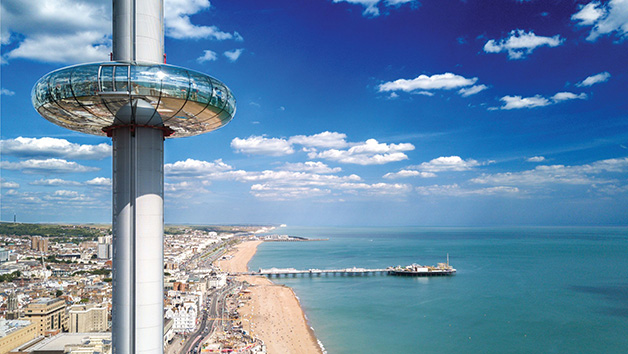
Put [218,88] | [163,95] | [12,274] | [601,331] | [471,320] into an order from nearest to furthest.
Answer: [163,95], [218,88], [601,331], [471,320], [12,274]

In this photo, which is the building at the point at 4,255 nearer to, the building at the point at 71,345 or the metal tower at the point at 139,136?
the building at the point at 71,345

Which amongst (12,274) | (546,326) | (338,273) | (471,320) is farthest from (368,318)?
(12,274)

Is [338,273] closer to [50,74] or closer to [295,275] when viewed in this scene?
[295,275]

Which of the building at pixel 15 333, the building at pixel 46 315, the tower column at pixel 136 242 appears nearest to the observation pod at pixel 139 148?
the tower column at pixel 136 242

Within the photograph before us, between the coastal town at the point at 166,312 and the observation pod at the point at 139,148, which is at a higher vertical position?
the observation pod at the point at 139,148

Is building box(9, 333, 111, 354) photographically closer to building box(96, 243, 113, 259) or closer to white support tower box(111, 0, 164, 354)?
white support tower box(111, 0, 164, 354)

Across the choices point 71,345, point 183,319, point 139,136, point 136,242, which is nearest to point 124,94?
point 139,136
